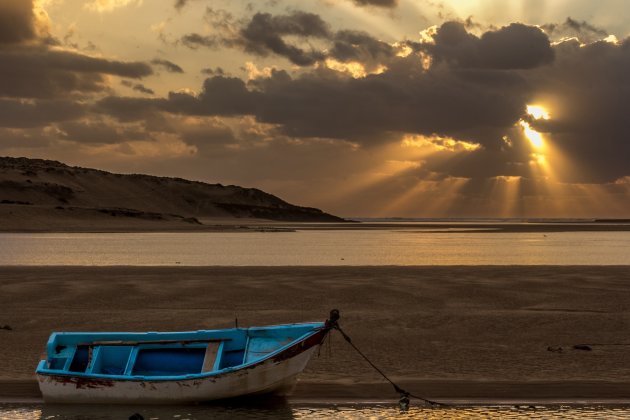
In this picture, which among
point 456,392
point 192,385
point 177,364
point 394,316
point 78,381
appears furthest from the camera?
point 394,316

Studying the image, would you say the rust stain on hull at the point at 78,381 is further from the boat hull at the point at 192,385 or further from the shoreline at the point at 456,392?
the shoreline at the point at 456,392

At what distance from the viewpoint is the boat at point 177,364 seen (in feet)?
51.8

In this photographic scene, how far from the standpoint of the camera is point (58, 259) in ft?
190

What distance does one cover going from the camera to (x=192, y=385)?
51.9 ft

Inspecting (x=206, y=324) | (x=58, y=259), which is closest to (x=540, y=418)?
(x=206, y=324)

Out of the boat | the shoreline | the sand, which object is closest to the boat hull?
the boat

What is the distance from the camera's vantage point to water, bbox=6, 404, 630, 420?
15422 mm

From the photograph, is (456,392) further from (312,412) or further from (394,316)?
(394,316)

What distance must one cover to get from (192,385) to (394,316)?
12.4 m

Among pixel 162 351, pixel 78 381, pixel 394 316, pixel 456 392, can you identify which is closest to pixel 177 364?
pixel 162 351

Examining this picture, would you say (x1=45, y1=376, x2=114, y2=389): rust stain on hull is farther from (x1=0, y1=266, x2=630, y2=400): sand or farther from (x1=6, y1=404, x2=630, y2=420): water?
(x1=0, y1=266, x2=630, y2=400): sand

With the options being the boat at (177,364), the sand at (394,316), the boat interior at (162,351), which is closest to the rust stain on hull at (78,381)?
the boat at (177,364)

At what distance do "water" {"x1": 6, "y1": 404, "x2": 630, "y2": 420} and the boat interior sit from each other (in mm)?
733

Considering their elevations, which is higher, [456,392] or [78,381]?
Answer: [456,392]
